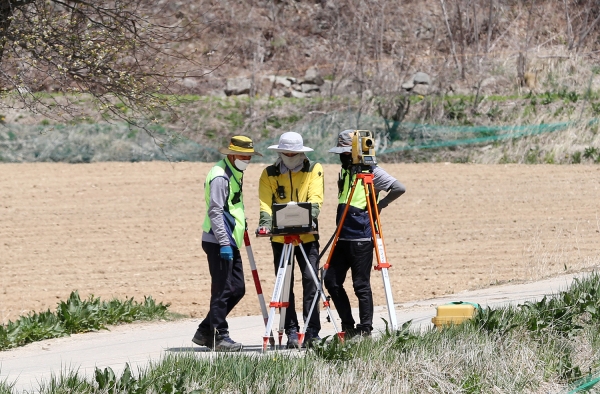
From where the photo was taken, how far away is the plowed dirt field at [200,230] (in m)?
13.9

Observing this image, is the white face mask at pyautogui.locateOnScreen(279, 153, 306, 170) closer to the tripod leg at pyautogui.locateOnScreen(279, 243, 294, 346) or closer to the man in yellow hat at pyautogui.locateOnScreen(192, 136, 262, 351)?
the man in yellow hat at pyautogui.locateOnScreen(192, 136, 262, 351)

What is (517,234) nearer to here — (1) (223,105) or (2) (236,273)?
(2) (236,273)

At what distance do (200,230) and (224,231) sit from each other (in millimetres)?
10412

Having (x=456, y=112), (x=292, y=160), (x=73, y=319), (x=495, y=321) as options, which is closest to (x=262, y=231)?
(x=292, y=160)

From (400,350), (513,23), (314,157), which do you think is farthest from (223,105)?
(400,350)

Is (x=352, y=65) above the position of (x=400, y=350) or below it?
above

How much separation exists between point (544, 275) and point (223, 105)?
16.9 metres

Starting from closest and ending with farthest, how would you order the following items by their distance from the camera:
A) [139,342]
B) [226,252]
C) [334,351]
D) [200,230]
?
[334,351] < [226,252] < [139,342] < [200,230]

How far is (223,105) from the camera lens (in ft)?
94.8

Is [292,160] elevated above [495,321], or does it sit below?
above

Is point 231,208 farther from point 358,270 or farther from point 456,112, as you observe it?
point 456,112

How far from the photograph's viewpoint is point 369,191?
8.60 metres

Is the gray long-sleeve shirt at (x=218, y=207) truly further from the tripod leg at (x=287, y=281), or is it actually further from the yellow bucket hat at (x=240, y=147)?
the tripod leg at (x=287, y=281)

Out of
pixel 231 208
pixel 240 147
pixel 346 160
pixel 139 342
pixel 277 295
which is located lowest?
pixel 139 342
